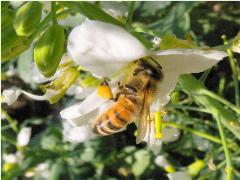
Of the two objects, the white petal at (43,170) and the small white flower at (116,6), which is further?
the white petal at (43,170)

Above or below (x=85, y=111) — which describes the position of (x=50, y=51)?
above

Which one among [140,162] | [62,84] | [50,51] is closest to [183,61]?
[50,51]

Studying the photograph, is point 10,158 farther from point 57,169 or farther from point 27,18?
point 27,18

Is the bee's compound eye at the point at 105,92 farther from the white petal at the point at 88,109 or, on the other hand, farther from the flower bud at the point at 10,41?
the flower bud at the point at 10,41

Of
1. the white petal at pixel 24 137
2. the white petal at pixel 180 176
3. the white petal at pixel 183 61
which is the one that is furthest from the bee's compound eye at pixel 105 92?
the white petal at pixel 24 137

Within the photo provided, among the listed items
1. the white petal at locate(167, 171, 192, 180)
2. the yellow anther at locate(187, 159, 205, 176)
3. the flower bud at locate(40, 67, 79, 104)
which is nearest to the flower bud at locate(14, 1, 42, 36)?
the flower bud at locate(40, 67, 79, 104)

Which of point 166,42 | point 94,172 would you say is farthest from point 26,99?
point 166,42

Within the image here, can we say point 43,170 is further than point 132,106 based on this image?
Yes

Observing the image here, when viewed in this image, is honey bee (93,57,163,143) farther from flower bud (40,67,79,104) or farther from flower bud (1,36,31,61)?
flower bud (1,36,31,61)
